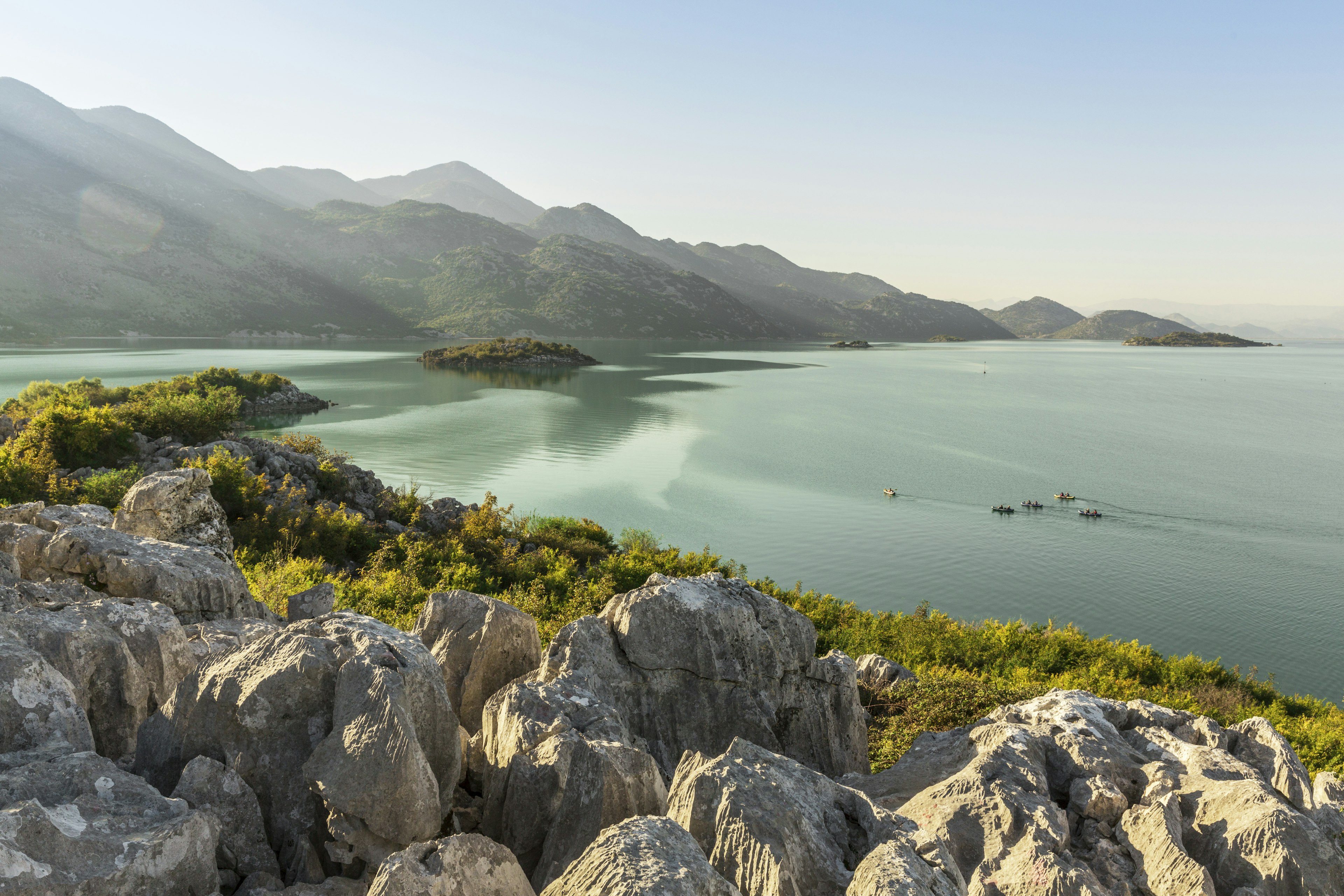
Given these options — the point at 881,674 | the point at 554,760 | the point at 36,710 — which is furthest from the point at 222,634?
the point at 881,674

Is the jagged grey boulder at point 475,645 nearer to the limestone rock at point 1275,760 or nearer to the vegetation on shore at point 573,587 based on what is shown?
the vegetation on shore at point 573,587

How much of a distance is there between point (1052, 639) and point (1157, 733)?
10.2 m

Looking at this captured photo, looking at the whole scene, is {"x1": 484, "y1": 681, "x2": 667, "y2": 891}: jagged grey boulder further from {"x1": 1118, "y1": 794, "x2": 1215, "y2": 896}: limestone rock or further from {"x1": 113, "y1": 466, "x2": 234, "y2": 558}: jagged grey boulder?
{"x1": 113, "y1": 466, "x2": 234, "y2": 558}: jagged grey boulder

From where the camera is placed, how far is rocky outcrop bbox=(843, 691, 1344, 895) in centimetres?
614

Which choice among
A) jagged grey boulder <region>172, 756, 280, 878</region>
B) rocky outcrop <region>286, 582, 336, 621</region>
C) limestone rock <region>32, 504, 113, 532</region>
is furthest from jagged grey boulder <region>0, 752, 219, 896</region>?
limestone rock <region>32, 504, 113, 532</region>

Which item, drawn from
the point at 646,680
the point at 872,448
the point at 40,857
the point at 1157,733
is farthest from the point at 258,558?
the point at 872,448

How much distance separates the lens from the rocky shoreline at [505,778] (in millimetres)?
4594

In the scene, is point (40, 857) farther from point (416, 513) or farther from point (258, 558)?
point (416, 513)

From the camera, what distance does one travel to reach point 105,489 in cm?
1897

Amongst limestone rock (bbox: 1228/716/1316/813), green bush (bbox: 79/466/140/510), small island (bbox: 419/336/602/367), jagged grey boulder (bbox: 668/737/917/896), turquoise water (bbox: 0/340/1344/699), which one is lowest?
turquoise water (bbox: 0/340/1344/699)

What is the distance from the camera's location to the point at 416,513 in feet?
83.0

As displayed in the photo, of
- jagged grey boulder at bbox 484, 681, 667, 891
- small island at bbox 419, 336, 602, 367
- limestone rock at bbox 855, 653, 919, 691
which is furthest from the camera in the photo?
small island at bbox 419, 336, 602, 367

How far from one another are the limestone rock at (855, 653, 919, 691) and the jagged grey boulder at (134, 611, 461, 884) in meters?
9.14

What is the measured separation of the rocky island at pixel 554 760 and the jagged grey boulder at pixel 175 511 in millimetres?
68
